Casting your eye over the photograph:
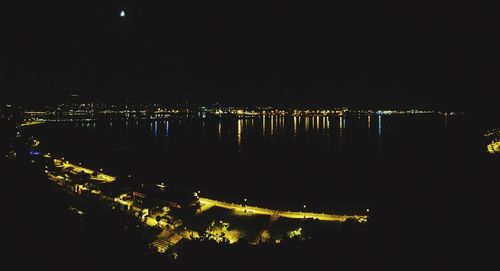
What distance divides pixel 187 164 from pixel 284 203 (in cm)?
940

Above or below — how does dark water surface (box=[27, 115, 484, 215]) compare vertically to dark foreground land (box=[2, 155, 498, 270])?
below

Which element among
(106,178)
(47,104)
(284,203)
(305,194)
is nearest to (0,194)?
(106,178)

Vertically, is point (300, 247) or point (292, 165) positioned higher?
point (300, 247)

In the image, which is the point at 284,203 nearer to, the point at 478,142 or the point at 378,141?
the point at 378,141

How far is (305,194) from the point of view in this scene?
1416 cm

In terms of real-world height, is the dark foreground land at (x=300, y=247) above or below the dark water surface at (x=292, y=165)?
above

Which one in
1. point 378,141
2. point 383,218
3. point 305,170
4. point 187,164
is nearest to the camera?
point 383,218

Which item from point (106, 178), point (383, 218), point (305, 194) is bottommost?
point (305, 194)

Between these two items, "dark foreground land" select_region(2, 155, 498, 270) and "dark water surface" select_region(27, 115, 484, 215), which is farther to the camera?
"dark water surface" select_region(27, 115, 484, 215)

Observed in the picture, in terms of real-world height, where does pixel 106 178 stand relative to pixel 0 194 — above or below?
below

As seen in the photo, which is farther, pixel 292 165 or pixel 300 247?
pixel 292 165

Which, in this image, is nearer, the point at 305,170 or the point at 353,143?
the point at 305,170

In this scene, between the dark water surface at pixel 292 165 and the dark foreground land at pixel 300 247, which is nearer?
the dark foreground land at pixel 300 247

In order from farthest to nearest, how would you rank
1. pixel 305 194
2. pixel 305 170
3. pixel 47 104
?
pixel 47 104 < pixel 305 170 < pixel 305 194
